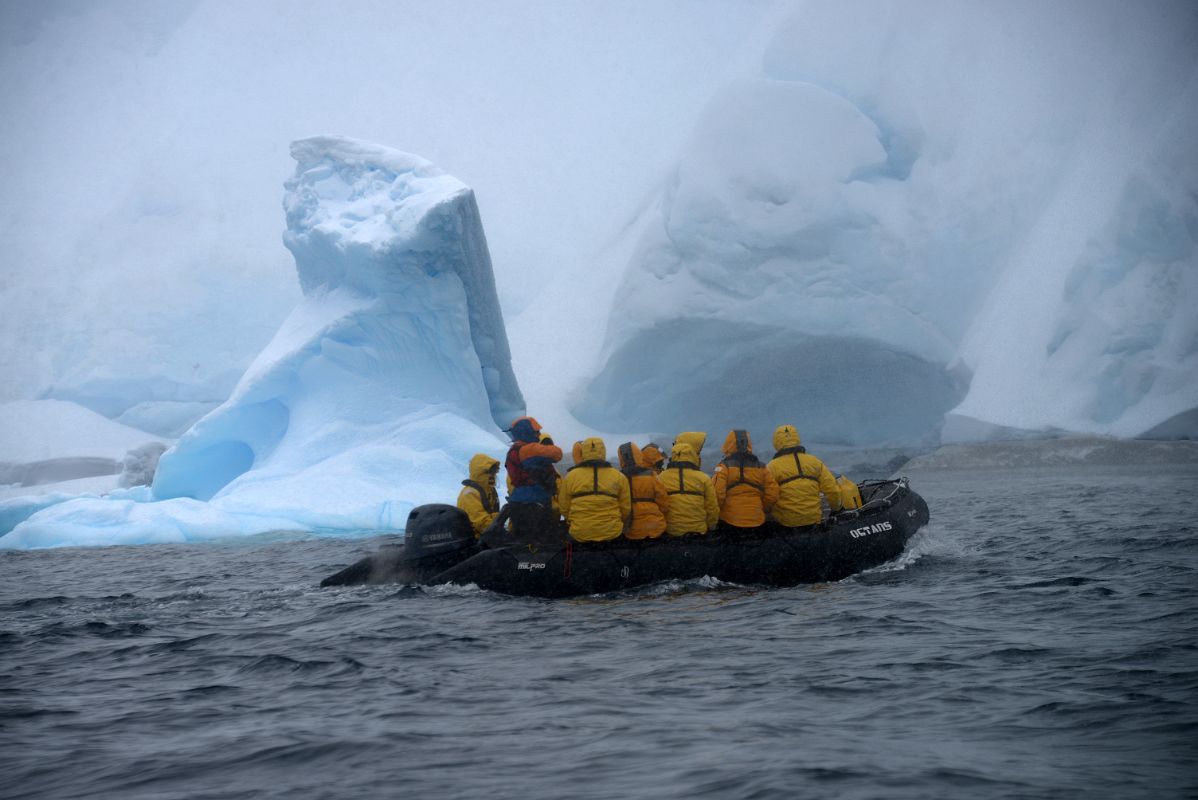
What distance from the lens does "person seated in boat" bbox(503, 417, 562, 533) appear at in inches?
327

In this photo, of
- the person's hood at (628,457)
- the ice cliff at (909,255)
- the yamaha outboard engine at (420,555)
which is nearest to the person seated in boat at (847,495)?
the person's hood at (628,457)

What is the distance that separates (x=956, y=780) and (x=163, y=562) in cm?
1086

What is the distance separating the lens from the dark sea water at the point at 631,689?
3389 millimetres

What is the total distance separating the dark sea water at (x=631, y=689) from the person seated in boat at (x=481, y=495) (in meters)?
0.99

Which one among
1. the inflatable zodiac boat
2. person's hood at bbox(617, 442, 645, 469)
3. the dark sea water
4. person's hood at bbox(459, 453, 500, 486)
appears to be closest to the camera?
the dark sea water

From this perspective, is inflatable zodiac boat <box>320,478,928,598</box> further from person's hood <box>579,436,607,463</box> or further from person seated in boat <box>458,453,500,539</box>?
person's hood <box>579,436,607,463</box>

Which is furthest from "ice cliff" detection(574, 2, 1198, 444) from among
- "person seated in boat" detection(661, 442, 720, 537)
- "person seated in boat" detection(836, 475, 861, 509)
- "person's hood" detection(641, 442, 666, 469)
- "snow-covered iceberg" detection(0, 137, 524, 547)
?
"person seated in boat" detection(661, 442, 720, 537)

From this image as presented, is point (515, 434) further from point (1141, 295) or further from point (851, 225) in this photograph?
point (1141, 295)

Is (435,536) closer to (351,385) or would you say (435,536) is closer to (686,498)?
(686,498)

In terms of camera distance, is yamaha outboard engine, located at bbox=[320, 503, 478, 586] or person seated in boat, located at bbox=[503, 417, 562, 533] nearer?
person seated in boat, located at bbox=[503, 417, 562, 533]

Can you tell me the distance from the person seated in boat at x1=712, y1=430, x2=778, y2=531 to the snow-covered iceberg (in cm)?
733

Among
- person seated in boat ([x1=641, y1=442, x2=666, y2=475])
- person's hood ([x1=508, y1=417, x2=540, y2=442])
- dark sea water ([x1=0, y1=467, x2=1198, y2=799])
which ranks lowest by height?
dark sea water ([x1=0, y1=467, x2=1198, y2=799])

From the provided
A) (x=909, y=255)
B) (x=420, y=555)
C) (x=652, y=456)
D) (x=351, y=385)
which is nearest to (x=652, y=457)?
(x=652, y=456)

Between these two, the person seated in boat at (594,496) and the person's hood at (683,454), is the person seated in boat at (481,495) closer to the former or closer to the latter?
the person seated in boat at (594,496)
